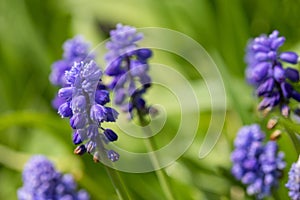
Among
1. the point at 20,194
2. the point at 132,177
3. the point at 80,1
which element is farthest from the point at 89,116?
the point at 80,1

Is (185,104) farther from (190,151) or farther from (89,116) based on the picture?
(89,116)

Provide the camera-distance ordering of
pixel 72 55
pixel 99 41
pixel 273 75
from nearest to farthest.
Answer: pixel 273 75 → pixel 72 55 → pixel 99 41

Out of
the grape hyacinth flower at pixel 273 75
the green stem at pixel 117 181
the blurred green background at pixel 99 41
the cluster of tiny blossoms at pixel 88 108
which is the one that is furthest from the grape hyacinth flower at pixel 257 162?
the cluster of tiny blossoms at pixel 88 108

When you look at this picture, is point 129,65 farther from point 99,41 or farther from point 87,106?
point 99,41

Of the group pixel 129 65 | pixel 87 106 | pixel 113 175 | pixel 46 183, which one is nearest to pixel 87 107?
pixel 87 106

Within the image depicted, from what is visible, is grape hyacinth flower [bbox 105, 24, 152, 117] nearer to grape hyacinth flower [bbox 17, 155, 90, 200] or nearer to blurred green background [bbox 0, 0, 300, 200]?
grape hyacinth flower [bbox 17, 155, 90, 200]

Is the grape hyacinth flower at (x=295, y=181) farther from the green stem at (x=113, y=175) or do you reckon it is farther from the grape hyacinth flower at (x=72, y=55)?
the grape hyacinth flower at (x=72, y=55)

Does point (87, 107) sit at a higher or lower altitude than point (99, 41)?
lower
